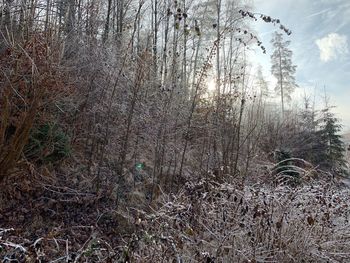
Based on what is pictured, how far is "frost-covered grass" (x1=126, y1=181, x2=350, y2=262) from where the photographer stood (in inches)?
104

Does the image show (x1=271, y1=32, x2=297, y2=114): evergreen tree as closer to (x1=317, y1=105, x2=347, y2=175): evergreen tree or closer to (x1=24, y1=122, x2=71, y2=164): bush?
(x1=317, y1=105, x2=347, y2=175): evergreen tree

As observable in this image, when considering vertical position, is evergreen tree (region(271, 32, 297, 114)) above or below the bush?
above

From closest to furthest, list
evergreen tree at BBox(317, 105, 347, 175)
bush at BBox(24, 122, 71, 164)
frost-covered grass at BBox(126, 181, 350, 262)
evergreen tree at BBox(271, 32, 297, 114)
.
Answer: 1. frost-covered grass at BBox(126, 181, 350, 262)
2. bush at BBox(24, 122, 71, 164)
3. evergreen tree at BBox(317, 105, 347, 175)
4. evergreen tree at BBox(271, 32, 297, 114)

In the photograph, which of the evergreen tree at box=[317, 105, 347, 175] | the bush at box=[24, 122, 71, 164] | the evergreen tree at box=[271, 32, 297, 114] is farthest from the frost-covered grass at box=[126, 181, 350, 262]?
the evergreen tree at box=[271, 32, 297, 114]

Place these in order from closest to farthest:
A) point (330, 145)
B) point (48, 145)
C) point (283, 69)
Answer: point (48, 145) → point (330, 145) → point (283, 69)

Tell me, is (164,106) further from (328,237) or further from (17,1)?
(328,237)

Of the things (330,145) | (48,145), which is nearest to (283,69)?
(330,145)

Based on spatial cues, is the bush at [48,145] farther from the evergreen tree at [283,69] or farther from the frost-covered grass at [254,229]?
the evergreen tree at [283,69]

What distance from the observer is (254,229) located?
9.57ft

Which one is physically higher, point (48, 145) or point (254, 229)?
point (48, 145)

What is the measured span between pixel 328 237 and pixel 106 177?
12.9 ft

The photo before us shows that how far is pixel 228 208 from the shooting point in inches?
121

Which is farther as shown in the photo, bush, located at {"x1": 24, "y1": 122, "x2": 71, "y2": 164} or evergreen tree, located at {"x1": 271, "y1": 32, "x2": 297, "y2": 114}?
evergreen tree, located at {"x1": 271, "y1": 32, "x2": 297, "y2": 114}

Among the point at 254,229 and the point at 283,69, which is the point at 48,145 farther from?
the point at 283,69
